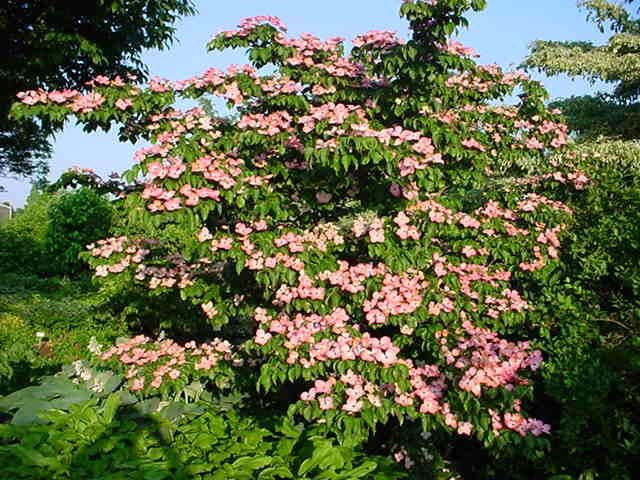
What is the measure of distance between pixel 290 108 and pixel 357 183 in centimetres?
72

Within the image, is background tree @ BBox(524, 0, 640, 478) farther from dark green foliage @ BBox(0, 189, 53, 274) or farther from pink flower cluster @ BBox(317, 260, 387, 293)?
dark green foliage @ BBox(0, 189, 53, 274)

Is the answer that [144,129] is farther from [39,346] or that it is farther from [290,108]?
[39,346]

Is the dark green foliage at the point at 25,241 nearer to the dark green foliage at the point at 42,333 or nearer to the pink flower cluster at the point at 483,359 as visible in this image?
the dark green foliage at the point at 42,333

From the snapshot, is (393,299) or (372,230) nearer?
(393,299)

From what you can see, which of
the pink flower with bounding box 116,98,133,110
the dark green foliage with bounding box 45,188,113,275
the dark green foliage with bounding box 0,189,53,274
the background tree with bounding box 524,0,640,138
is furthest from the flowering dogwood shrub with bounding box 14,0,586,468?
the dark green foliage with bounding box 0,189,53,274

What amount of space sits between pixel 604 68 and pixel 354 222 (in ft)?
22.5

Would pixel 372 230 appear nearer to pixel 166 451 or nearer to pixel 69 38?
pixel 166 451

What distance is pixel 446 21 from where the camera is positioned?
3.40 meters

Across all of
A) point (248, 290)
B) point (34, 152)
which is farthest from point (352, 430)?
point (34, 152)

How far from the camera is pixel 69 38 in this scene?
31.0 feet

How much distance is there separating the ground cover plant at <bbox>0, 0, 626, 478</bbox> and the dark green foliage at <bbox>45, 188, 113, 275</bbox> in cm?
813

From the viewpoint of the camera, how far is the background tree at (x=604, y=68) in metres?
8.62

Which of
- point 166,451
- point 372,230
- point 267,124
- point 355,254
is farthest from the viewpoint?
point 355,254

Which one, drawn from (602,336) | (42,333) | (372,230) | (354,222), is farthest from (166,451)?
(42,333)
